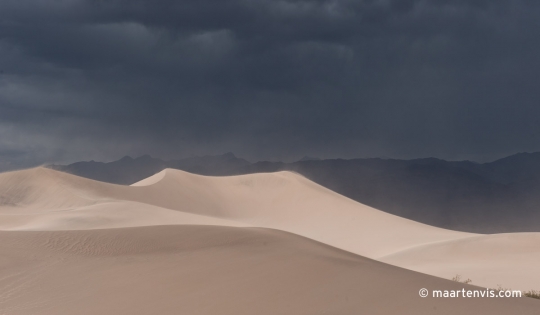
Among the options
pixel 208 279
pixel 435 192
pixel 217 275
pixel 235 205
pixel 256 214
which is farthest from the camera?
pixel 435 192

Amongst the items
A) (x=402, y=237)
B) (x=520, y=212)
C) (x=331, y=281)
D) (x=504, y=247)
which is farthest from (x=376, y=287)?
(x=520, y=212)

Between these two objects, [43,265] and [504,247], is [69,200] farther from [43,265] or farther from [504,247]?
[504,247]

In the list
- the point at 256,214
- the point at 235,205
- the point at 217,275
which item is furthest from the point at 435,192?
the point at 217,275

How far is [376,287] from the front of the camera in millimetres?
8156

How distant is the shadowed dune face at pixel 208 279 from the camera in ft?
24.9

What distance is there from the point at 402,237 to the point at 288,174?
70.1 ft

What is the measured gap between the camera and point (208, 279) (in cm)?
886

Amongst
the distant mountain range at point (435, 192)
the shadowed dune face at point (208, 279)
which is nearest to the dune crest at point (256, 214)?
the shadowed dune face at point (208, 279)

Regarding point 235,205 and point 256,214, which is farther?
point 235,205

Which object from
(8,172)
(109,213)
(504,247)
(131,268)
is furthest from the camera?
(8,172)

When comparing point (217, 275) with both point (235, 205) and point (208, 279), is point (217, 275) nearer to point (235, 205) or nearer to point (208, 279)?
point (208, 279)

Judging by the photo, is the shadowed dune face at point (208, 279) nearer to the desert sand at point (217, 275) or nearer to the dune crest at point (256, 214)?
the desert sand at point (217, 275)

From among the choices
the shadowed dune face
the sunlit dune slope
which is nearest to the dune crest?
the sunlit dune slope

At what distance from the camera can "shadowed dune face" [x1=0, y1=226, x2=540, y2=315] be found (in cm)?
760
